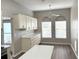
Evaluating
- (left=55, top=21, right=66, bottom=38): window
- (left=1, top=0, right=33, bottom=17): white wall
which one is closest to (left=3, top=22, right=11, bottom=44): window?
(left=1, top=0, right=33, bottom=17): white wall

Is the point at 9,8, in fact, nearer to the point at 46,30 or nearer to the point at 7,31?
the point at 7,31

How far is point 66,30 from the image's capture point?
7.78m

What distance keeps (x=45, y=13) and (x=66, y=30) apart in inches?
90.6

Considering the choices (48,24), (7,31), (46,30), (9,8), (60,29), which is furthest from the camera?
(46,30)

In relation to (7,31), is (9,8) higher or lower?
higher

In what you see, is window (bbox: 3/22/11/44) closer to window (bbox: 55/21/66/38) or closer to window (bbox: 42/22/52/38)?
window (bbox: 42/22/52/38)

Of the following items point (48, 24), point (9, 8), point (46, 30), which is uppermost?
point (9, 8)

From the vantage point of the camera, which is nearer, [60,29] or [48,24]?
[60,29]

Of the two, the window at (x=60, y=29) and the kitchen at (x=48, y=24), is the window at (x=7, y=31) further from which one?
the window at (x=60, y=29)

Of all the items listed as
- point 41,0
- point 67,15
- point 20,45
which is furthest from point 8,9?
point 67,15

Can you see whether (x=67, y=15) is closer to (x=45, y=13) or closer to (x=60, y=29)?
(x=60, y=29)

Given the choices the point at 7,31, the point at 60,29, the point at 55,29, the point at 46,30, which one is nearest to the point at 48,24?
the point at 46,30

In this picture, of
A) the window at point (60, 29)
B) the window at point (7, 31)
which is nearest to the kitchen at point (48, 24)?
the window at point (60, 29)

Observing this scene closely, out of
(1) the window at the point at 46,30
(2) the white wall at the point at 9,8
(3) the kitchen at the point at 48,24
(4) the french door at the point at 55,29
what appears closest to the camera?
(2) the white wall at the point at 9,8
